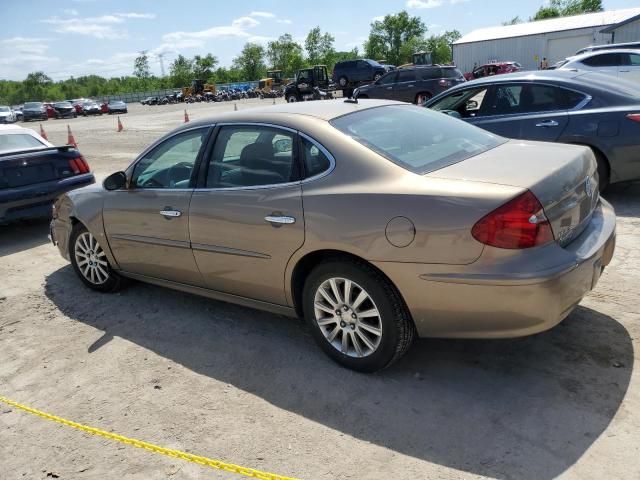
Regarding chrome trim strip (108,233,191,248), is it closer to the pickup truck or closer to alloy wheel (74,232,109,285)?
alloy wheel (74,232,109,285)


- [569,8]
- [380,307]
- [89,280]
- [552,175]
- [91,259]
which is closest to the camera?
[552,175]

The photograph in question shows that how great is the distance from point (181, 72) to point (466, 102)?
10479 centimetres

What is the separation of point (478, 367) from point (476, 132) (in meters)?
1.67

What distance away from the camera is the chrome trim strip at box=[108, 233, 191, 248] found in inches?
156

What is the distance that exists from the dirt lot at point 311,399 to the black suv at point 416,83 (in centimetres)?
1769

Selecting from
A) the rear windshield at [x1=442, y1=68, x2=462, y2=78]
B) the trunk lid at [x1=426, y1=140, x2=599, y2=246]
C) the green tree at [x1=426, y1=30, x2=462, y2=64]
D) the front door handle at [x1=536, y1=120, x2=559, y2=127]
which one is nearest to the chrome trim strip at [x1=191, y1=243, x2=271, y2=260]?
the trunk lid at [x1=426, y1=140, x2=599, y2=246]

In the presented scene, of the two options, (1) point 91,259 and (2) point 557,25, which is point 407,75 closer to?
(1) point 91,259

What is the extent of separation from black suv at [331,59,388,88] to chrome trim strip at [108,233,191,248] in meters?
30.7

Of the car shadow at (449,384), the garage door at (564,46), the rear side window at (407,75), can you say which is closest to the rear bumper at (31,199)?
the car shadow at (449,384)

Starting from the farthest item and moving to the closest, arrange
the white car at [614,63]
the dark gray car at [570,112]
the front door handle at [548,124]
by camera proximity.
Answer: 1. the white car at [614,63]
2. the front door handle at [548,124]
3. the dark gray car at [570,112]

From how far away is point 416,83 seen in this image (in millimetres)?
21141

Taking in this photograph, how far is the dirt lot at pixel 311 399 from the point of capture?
257cm

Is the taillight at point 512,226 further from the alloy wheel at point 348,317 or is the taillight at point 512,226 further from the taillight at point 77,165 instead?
the taillight at point 77,165

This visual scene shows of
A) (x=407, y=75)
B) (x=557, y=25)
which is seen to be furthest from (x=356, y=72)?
(x=557, y=25)
